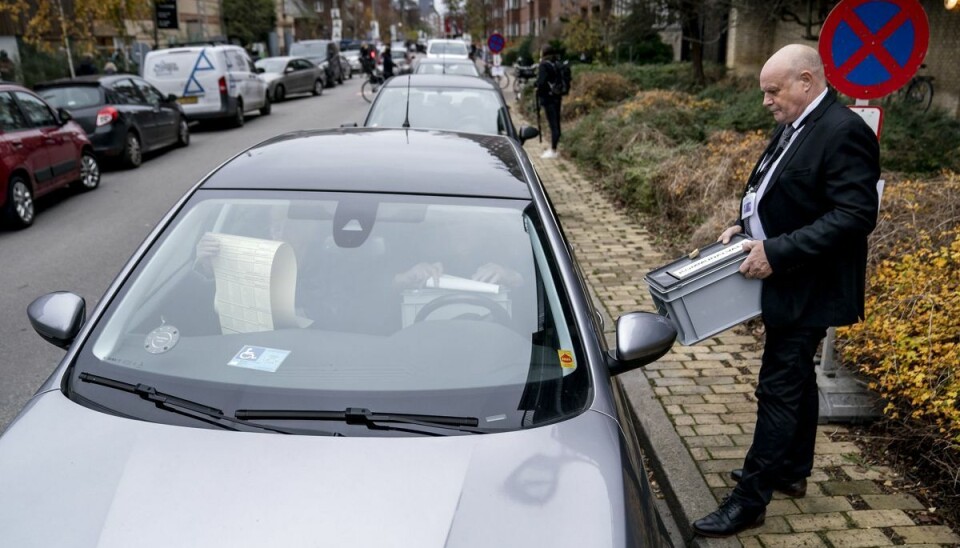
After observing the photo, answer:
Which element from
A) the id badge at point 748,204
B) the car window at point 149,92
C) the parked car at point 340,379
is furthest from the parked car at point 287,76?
the id badge at point 748,204

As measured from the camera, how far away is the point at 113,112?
42.0ft

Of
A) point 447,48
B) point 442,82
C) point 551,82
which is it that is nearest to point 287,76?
point 447,48

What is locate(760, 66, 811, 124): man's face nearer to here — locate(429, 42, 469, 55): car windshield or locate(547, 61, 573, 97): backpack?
locate(547, 61, 573, 97): backpack

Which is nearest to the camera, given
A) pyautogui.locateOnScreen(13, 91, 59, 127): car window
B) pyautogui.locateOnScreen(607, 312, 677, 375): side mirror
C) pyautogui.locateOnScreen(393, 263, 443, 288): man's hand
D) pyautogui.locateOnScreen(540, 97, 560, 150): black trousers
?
pyautogui.locateOnScreen(607, 312, 677, 375): side mirror

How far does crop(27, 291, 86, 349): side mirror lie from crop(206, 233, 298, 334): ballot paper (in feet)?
1.65

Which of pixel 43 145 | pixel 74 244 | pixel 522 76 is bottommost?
pixel 74 244

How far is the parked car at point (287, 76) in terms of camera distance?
25970 millimetres

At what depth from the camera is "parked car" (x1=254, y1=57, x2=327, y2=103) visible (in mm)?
25970

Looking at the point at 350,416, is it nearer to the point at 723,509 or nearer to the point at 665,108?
the point at 723,509

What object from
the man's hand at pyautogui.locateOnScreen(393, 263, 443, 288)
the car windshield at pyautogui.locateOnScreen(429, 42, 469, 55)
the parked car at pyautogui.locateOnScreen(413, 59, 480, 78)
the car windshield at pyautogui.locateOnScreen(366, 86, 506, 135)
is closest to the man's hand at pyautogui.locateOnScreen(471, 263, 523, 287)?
the man's hand at pyautogui.locateOnScreen(393, 263, 443, 288)

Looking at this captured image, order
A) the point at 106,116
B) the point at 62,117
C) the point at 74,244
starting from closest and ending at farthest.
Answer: the point at 74,244 → the point at 62,117 → the point at 106,116

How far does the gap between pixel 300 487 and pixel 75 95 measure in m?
13.2

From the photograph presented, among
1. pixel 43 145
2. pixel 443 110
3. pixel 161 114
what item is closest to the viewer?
pixel 443 110

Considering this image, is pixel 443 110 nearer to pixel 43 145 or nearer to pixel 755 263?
pixel 43 145
